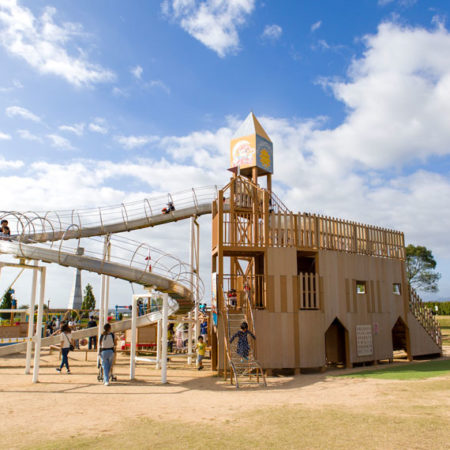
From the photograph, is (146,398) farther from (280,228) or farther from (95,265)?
(280,228)

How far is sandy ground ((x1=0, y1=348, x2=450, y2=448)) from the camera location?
828 cm

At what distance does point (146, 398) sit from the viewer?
11.0m

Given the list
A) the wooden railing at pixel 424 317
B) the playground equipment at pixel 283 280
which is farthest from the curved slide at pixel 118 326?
the wooden railing at pixel 424 317

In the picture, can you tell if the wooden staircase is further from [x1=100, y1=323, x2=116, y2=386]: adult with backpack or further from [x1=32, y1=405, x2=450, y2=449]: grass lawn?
[x1=32, y1=405, x2=450, y2=449]: grass lawn

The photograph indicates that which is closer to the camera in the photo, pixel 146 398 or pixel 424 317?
pixel 146 398

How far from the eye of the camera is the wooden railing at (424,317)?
73.4 feet

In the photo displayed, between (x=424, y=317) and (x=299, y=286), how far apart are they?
969 centimetres

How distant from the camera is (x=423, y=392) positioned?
36.1ft

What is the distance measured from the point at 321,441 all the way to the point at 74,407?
5.82 metres

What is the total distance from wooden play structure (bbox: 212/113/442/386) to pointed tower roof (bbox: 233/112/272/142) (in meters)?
0.12

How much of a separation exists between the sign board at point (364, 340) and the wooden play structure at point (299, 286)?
4 cm

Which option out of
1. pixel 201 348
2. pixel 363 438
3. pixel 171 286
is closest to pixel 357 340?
pixel 201 348

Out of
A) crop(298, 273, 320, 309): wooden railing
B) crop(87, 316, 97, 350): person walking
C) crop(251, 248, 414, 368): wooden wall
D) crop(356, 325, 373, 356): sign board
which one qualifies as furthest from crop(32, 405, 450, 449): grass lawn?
crop(87, 316, 97, 350): person walking

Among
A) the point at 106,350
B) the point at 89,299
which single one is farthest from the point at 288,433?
the point at 89,299
